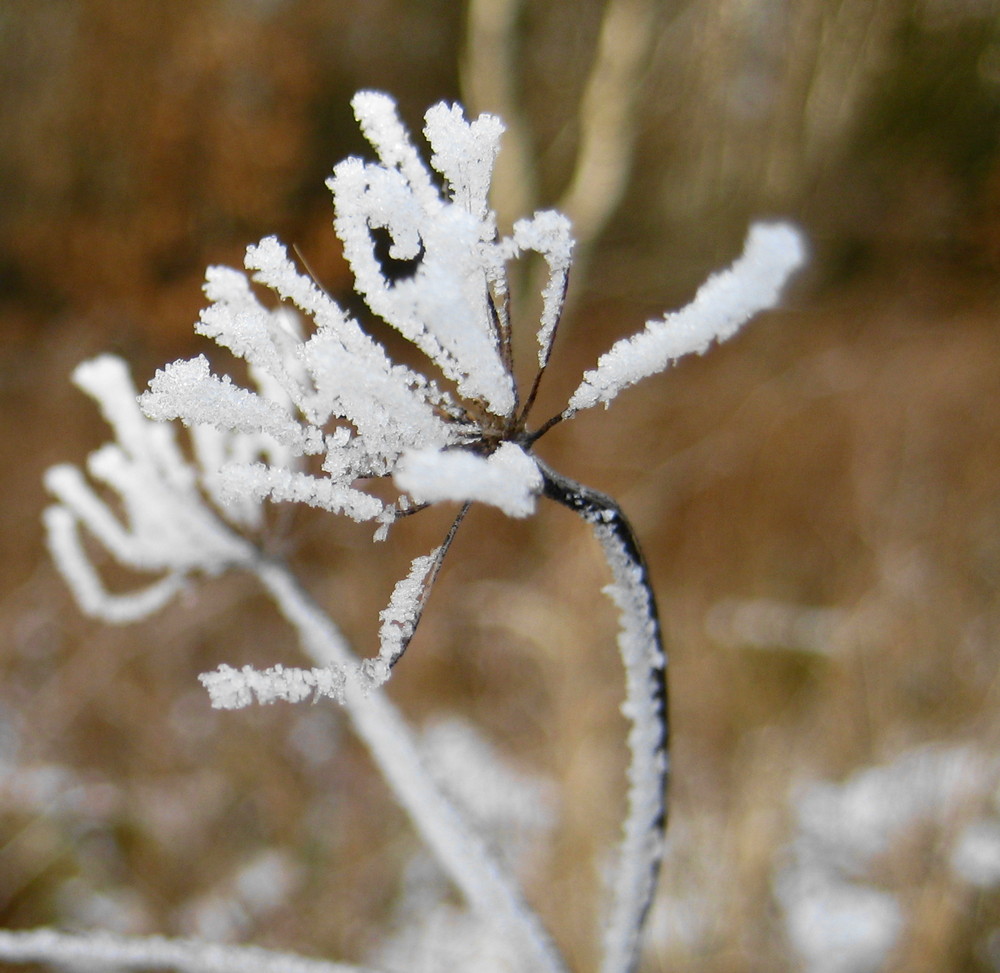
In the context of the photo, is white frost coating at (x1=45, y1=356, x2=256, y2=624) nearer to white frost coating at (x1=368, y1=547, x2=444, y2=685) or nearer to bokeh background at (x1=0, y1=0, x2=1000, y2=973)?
white frost coating at (x1=368, y1=547, x2=444, y2=685)

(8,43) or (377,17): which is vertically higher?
(8,43)

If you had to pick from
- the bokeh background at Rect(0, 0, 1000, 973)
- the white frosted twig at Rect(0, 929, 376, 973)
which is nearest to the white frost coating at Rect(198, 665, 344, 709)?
the white frosted twig at Rect(0, 929, 376, 973)

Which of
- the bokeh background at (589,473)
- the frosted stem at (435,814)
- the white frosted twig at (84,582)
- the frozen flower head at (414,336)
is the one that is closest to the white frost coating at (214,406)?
the frozen flower head at (414,336)

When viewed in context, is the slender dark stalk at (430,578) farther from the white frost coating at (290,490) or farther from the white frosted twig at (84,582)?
the white frosted twig at (84,582)

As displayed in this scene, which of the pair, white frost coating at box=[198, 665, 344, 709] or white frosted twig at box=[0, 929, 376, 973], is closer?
white frost coating at box=[198, 665, 344, 709]

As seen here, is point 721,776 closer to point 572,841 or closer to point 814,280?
point 572,841

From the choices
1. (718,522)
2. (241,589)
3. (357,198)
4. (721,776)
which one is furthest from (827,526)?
(357,198)
